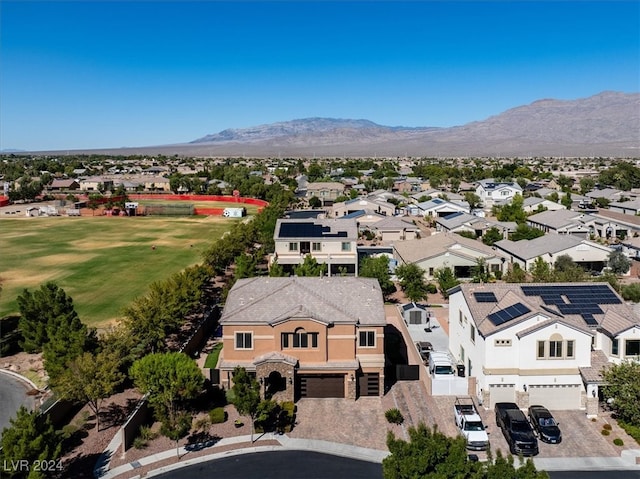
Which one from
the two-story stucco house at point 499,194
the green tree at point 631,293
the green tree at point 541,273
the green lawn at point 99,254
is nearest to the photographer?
the green tree at point 541,273

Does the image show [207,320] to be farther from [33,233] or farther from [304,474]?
[33,233]

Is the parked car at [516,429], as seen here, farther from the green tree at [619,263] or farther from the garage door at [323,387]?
the green tree at [619,263]

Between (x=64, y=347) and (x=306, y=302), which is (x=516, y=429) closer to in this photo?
(x=306, y=302)

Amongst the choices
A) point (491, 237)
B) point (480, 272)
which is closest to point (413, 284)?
point (480, 272)

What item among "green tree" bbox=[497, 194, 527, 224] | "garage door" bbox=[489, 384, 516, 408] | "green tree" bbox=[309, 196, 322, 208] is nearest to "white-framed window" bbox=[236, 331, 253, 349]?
"garage door" bbox=[489, 384, 516, 408]

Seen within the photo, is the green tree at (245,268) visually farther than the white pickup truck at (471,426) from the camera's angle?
Yes

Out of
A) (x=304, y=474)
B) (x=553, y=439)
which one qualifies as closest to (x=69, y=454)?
(x=304, y=474)

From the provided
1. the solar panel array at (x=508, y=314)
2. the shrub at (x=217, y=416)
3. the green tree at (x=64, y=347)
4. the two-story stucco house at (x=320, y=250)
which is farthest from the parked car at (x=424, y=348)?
the green tree at (x=64, y=347)
